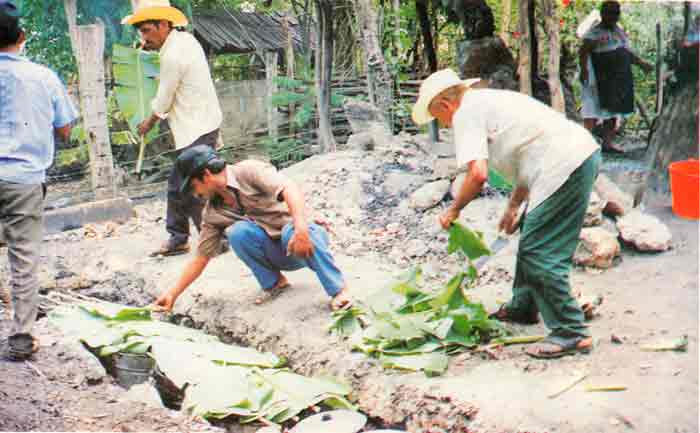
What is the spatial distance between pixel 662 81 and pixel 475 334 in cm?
169

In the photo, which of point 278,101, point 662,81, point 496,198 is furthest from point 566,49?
point 278,101

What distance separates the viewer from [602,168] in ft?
13.6

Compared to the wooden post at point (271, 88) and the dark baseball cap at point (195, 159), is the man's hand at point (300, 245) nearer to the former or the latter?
the dark baseball cap at point (195, 159)

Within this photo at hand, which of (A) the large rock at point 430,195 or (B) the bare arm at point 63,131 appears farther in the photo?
(A) the large rock at point 430,195

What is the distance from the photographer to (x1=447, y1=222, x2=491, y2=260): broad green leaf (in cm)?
311

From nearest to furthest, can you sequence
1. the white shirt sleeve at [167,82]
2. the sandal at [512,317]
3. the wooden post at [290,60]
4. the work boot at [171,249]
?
the sandal at [512,317]
the white shirt sleeve at [167,82]
the work boot at [171,249]
the wooden post at [290,60]

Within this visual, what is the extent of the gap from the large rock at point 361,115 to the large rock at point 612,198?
8.83 feet

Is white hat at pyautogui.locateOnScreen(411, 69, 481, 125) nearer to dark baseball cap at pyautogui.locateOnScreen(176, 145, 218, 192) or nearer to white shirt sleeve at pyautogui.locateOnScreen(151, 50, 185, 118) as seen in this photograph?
dark baseball cap at pyautogui.locateOnScreen(176, 145, 218, 192)

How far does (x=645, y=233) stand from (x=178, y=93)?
2.74 m

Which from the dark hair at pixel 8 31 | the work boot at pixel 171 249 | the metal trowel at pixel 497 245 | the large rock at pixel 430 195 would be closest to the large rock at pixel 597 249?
the metal trowel at pixel 497 245

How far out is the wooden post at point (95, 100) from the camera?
232 inches

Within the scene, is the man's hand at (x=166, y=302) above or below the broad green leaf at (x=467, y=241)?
below

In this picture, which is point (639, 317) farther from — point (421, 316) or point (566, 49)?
point (566, 49)

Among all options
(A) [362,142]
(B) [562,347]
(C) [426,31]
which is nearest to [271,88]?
(A) [362,142]
